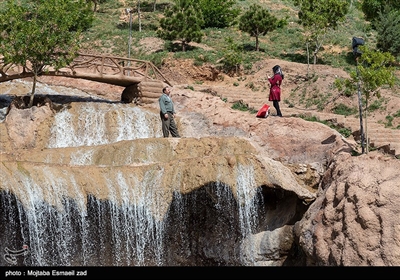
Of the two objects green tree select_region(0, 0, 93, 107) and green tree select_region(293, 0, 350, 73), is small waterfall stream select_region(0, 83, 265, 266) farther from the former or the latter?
green tree select_region(293, 0, 350, 73)

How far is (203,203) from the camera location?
46.4ft

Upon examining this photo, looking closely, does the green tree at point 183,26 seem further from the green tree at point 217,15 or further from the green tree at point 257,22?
the green tree at point 217,15

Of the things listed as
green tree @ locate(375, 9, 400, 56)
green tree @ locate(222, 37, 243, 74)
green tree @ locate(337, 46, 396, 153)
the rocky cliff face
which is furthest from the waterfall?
green tree @ locate(375, 9, 400, 56)

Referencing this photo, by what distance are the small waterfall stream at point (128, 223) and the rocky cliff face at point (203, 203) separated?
0.9 inches

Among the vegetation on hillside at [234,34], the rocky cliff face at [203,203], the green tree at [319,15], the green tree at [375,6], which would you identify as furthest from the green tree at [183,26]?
the rocky cliff face at [203,203]

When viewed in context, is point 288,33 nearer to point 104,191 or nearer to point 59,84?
point 59,84

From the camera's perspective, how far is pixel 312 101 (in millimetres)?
26109

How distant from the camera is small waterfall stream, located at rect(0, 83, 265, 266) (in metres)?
12.6

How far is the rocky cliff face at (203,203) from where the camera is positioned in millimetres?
11430

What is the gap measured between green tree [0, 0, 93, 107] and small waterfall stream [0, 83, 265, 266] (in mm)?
8029

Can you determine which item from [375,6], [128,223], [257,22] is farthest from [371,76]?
[375,6]

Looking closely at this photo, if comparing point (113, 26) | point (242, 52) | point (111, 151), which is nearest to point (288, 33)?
point (242, 52)

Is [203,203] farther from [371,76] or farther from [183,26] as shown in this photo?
[183,26]

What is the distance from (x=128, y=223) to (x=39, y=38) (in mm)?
9150
